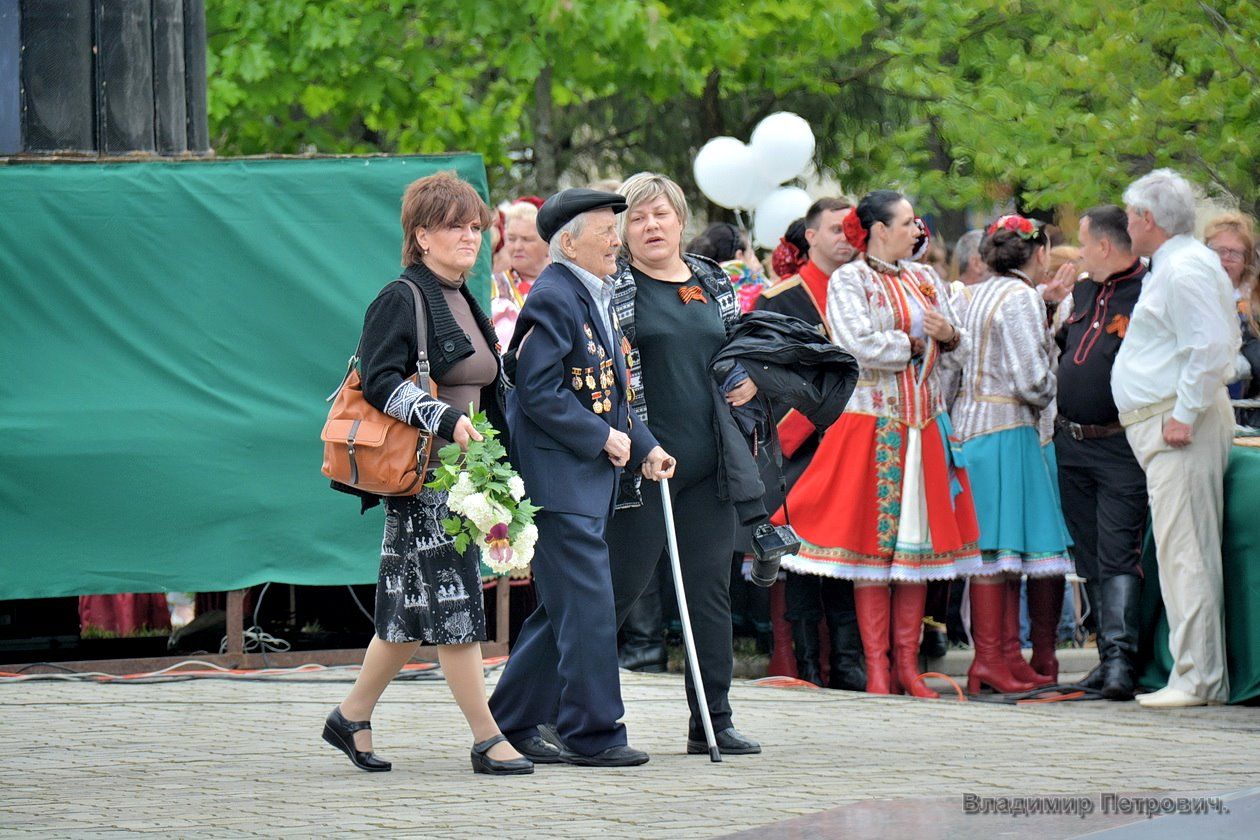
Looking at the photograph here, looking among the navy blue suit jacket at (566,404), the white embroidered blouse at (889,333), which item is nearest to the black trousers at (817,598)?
the white embroidered blouse at (889,333)

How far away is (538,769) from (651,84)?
42.1 feet

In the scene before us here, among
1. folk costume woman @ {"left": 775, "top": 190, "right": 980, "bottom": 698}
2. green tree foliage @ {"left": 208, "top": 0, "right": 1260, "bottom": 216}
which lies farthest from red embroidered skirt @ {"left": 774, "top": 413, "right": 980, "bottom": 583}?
green tree foliage @ {"left": 208, "top": 0, "right": 1260, "bottom": 216}

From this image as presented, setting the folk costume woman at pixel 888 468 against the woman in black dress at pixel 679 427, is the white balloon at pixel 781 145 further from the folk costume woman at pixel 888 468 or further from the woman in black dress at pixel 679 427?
the woman in black dress at pixel 679 427

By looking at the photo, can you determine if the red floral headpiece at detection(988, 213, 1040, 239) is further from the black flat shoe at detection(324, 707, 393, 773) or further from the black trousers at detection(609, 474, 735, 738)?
the black flat shoe at detection(324, 707, 393, 773)

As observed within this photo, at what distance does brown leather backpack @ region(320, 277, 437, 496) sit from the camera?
6.45 metres

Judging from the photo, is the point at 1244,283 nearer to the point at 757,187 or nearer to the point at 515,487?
the point at 757,187

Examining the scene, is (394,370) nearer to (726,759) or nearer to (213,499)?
(726,759)

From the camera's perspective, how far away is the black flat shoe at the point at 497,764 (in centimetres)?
660

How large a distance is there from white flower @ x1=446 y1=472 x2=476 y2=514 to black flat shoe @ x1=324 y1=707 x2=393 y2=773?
3.13 ft

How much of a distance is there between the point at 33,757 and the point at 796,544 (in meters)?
2.90

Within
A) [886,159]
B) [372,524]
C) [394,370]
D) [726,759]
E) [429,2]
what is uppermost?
[429,2]

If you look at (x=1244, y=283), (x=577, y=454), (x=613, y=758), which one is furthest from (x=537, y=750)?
(x=1244, y=283)

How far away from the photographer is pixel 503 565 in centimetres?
636

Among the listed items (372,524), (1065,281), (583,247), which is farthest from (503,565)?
(1065,281)
